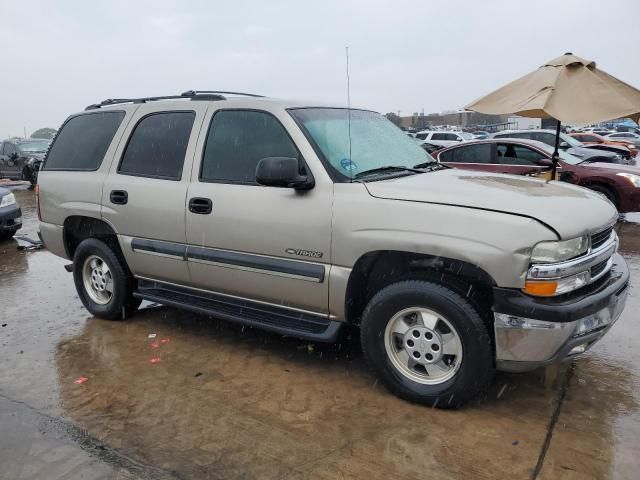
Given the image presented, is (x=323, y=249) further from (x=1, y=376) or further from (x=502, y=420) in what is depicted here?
(x=1, y=376)

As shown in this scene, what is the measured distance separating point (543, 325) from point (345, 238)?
125 cm

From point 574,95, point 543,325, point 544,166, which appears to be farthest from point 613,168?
point 543,325

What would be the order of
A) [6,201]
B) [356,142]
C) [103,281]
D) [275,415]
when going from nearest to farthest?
[275,415] → [356,142] → [103,281] → [6,201]

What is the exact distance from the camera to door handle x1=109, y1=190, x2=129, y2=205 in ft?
14.8

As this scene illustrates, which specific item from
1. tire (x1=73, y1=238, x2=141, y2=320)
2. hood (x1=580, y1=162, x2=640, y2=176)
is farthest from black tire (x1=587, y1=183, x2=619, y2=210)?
tire (x1=73, y1=238, x2=141, y2=320)

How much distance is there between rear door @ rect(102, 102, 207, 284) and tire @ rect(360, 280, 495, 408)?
5.61 feet

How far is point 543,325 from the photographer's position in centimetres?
289

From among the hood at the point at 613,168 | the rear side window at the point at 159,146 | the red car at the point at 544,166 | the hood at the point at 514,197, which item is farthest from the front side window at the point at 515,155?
the rear side window at the point at 159,146

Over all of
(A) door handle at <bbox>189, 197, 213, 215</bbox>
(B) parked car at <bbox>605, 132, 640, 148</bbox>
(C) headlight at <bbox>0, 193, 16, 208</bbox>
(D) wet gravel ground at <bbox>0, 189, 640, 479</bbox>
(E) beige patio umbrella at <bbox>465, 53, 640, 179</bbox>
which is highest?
(E) beige patio umbrella at <bbox>465, 53, 640, 179</bbox>

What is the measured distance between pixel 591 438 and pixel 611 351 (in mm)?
1377

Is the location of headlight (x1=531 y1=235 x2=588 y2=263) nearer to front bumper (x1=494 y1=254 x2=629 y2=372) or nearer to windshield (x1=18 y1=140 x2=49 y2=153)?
front bumper (x1=494 y1=254 x2=629 y2=372)

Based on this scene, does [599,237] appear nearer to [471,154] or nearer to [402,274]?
[402,274]

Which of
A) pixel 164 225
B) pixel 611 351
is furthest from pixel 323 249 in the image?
pixel 611 351

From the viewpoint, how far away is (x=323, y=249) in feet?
11.5
